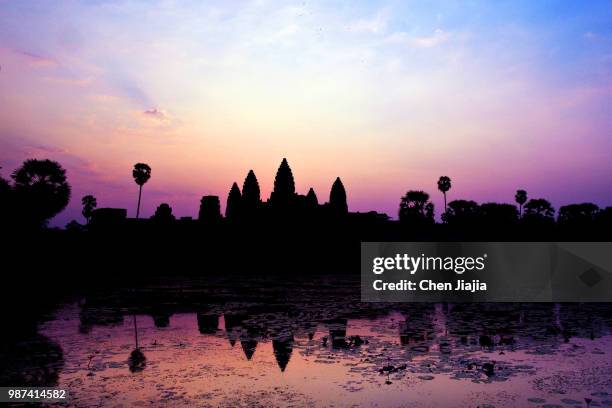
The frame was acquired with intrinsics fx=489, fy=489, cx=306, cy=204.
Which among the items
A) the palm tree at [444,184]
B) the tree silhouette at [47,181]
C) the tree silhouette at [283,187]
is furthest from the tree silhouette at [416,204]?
the tree silhouette at [47,181]

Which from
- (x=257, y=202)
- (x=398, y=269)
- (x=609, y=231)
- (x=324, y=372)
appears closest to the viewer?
(x=324, y=372)

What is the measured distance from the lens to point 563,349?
38.4 feet

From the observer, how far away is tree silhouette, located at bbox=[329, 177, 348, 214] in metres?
78.4

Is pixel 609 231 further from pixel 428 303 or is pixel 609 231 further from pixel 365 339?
pixel 365 339

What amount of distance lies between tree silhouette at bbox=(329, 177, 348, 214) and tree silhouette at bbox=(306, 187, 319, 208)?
2.76 metres

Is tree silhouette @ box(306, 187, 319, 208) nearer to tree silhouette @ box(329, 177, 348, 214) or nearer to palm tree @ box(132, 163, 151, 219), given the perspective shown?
tree silhouette @ box(329, 177, 348, 214)

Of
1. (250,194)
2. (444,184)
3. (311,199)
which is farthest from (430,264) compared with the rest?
(444,184)

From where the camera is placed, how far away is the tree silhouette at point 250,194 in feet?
254

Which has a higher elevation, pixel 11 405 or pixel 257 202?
pixel 257 202

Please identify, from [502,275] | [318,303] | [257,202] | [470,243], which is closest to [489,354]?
→ [318,303]

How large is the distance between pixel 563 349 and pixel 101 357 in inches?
425

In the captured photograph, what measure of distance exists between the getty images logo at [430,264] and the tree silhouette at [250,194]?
98.5ft

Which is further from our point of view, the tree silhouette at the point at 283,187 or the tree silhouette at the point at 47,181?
the tree silhouette at the point at 283,187

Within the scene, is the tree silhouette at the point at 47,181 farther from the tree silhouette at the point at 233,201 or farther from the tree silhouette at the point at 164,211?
the tree silhouette at the point at 233,201
